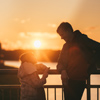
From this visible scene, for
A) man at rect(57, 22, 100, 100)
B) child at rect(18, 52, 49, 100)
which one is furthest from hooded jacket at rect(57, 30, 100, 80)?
child at rect(18, 52, 49, 100)

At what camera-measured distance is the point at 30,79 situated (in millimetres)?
3672

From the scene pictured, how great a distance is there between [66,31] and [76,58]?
1.37 feet

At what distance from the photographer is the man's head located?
341 centimetres

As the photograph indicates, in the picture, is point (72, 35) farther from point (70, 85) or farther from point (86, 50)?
point (70, 85)

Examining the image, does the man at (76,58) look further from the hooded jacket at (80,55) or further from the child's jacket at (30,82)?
the child's jacket at (30,82)

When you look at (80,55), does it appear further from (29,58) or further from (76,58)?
(29,58)

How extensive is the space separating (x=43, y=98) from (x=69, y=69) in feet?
2.43

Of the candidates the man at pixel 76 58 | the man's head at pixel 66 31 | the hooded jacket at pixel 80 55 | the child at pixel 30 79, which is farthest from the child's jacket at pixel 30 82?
the man's head at pixel 66 31

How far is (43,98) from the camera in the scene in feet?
12.5

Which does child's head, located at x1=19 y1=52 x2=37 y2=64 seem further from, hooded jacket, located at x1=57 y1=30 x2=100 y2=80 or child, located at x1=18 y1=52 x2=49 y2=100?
hooded jacket, located at x1=57 y1=30 x2=100 y2=80

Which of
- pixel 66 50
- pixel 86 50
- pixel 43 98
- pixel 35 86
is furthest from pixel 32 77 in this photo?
pixel 86 50

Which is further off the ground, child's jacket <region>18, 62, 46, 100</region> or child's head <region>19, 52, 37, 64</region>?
child's head <region>19, 52, 37, 64</region>

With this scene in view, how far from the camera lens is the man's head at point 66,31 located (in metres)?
3.41

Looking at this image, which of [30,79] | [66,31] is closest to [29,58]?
[30,79]
